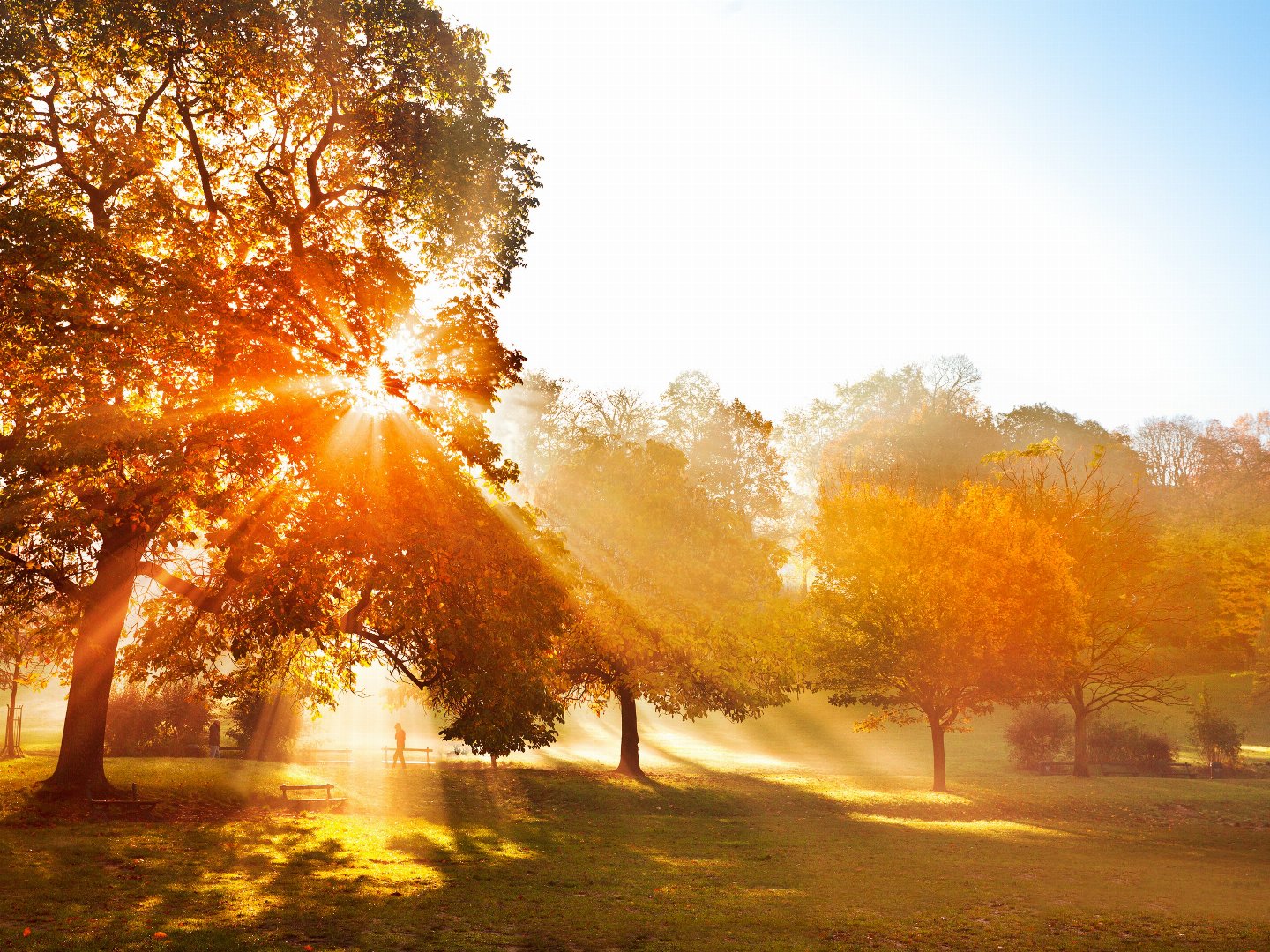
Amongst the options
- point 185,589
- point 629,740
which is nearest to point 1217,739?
point 629,740

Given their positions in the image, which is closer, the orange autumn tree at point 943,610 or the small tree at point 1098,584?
the orange autumn tree at point 943,610

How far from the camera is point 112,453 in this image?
1516cm

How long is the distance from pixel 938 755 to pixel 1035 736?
14.2m

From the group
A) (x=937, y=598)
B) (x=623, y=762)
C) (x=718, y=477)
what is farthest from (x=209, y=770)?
(x=718, y=477)

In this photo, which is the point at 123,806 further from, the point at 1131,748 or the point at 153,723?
the point at 1131,748

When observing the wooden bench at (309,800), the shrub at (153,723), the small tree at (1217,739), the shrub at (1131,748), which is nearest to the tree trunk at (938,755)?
the shrub at (1131,748)

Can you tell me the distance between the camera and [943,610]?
100ft

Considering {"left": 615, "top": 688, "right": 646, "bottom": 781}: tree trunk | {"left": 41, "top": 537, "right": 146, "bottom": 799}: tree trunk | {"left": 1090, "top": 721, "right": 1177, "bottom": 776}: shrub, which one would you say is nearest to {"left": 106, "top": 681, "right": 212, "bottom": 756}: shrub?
{"left": 41, "top": 537, "right": 146, "bottom": 799}: tree trunk

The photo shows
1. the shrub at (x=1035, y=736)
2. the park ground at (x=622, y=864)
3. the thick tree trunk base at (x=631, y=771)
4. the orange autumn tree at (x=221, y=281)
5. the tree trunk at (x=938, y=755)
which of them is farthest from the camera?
the shrub at (x=1035, y=736)

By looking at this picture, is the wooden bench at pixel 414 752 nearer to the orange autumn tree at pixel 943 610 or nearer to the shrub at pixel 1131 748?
the orange autumn tree at pixel 943 610

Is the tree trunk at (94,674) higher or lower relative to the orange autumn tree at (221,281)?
lower

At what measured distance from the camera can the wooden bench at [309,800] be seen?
22562 millimetres

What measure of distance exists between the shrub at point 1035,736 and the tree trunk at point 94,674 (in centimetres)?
3901

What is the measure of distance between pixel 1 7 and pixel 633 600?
24.9 m
